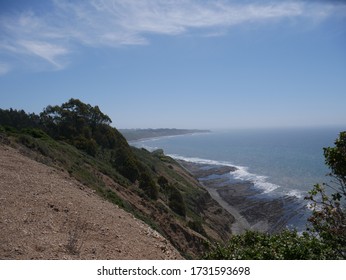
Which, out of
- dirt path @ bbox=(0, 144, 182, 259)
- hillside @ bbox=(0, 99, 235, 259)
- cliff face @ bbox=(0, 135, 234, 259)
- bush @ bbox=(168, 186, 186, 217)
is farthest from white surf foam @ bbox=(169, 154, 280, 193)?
dirt path @ bbox=(0, 144, 182, 259)

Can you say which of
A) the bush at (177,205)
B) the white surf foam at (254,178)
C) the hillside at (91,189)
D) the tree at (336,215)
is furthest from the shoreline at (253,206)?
the tree at (336,215)

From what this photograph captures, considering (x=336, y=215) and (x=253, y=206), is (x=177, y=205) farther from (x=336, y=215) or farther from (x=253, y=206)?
(x=336, y=215)

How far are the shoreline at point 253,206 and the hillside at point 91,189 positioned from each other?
8.05 feet

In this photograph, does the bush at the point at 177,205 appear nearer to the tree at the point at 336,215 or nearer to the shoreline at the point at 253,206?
the shoreline at the point at 253,206

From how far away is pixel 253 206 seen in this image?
4384cm

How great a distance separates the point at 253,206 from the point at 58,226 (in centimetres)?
3823

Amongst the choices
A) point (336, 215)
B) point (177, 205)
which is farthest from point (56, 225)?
point (177, 205)

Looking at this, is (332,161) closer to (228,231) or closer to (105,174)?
(105,174)

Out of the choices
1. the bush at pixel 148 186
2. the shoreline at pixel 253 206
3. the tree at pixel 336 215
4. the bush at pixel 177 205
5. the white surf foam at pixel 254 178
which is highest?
the tree at pixel 336 215

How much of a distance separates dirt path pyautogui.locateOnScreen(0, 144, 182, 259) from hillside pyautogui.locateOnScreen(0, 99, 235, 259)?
3cm

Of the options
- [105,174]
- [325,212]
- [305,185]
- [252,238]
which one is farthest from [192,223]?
[305,185]

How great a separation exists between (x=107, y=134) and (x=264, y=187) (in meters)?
28.9

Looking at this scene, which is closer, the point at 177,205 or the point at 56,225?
the point at 56,225

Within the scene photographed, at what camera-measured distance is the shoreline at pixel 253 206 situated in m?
36.9
